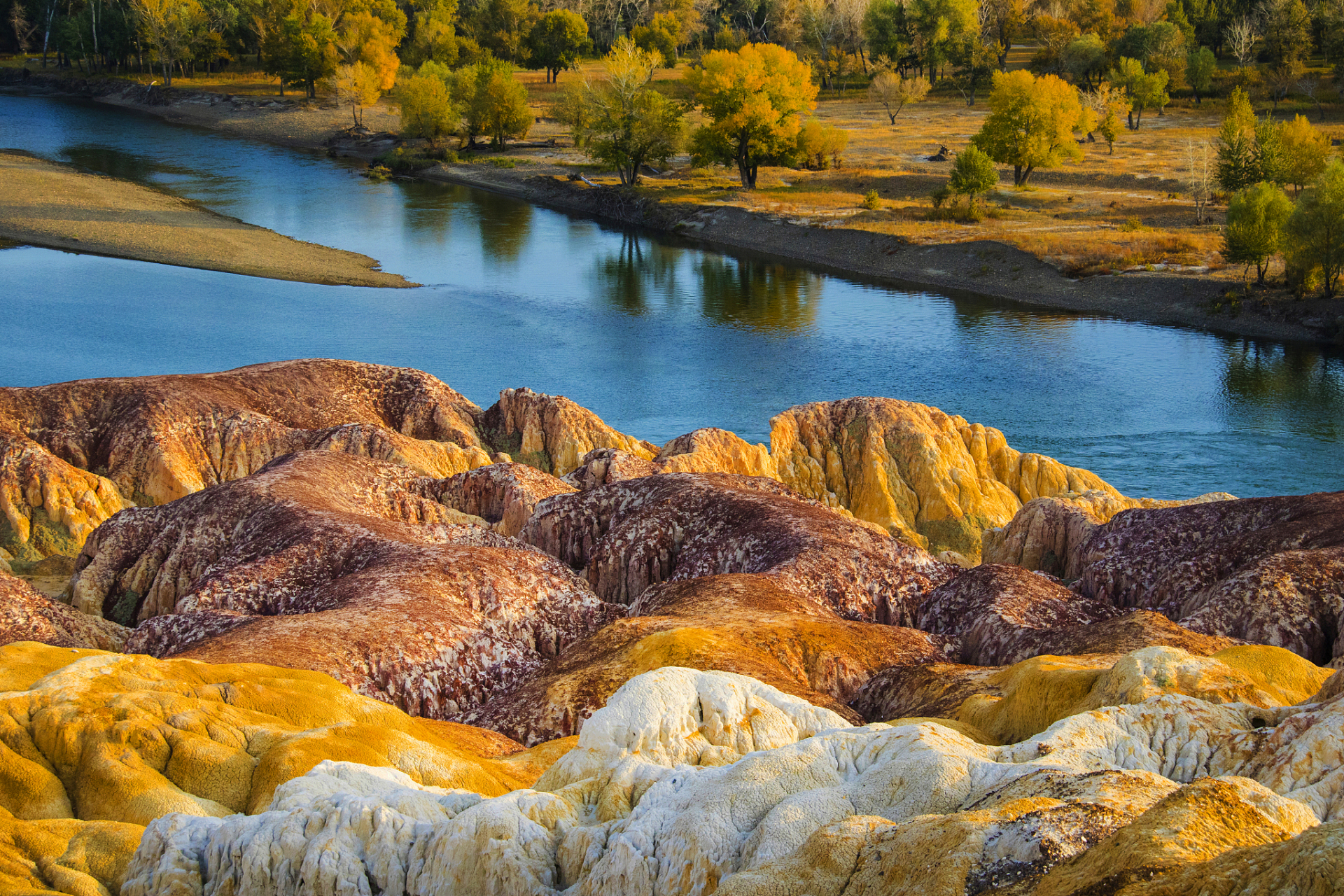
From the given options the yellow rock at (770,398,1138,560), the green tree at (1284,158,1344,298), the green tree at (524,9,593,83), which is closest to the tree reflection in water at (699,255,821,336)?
the green tree at (1284,158,1344,298)

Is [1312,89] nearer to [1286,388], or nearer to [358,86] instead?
[1286,388]

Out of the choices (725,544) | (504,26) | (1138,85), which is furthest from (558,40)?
(725,544)

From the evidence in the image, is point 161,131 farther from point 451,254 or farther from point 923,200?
point 923,200

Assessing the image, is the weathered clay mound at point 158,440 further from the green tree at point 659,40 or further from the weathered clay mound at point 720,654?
the green tree at point 659,40

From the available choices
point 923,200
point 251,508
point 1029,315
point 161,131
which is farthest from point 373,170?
point 251,508

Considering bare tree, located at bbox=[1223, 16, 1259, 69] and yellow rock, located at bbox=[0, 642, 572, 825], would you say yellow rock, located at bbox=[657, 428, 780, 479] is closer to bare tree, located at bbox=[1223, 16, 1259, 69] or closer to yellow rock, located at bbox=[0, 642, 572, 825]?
yellow rock, located at bbox=[0, 642, 572, 825]

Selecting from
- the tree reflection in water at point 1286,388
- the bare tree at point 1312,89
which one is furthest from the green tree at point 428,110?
the bare tree at point 1312,89
